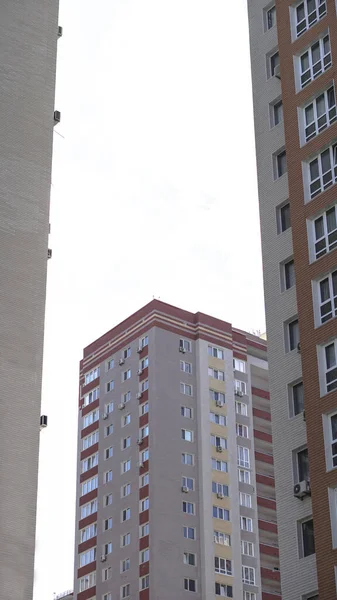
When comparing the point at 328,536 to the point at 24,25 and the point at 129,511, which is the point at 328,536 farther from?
the point at 129,511

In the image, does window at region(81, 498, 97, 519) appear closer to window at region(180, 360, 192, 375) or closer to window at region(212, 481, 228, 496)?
window at region(212, 481, 228, 496)

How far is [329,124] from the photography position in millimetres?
43469

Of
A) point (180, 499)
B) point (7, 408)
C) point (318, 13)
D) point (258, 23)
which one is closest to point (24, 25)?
point (258, 23)

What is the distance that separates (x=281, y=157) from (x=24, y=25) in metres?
13.8

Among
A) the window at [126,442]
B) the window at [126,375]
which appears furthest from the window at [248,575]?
the window at [126,375]

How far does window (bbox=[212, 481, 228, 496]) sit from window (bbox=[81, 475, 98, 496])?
373 inches

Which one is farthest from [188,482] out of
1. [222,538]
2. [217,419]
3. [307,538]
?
[307,538]

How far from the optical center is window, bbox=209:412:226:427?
90812 mm

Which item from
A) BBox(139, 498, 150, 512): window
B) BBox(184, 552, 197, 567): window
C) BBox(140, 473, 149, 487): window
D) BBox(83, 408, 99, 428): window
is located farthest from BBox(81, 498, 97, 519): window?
BBox(184, 552, 197, 567): window

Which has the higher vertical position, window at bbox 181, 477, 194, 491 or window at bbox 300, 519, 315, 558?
window at bbox 181, 477, 194, 491

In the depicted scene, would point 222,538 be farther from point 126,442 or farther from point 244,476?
point 126,442

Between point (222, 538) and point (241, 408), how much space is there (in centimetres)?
1164

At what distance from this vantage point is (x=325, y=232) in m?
41.9

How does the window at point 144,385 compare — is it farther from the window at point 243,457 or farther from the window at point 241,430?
the window at point 243,457
